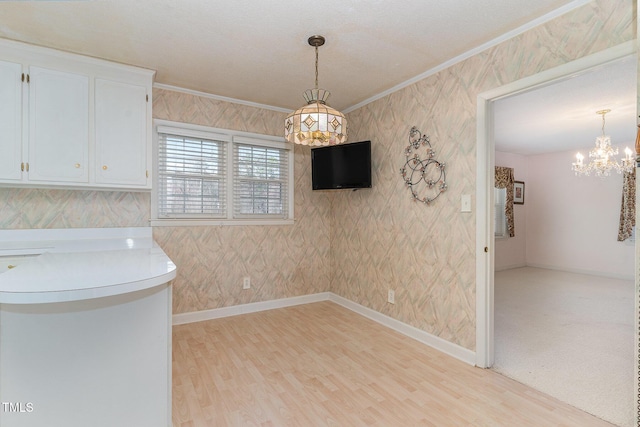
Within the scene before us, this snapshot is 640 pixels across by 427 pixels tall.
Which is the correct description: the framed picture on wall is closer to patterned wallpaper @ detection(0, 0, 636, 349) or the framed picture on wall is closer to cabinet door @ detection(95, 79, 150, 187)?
patterned wallpaper @ detection(0, 0, 636, 349)

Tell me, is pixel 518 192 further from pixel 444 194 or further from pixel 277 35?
pixel 277 35

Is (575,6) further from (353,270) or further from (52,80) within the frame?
(52,80)

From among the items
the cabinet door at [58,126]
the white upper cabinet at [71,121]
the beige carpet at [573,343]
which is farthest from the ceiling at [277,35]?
the beige carpet at [573,343]

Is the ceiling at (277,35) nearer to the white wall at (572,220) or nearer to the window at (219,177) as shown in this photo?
the window at (219,177)

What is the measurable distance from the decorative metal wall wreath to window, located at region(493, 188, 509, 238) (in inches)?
176

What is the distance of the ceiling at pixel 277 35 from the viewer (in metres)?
1.92

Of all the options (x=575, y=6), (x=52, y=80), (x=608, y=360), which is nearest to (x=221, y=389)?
(x=52, y=80)

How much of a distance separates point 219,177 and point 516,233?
6.66 metres

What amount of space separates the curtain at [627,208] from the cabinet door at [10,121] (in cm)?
843

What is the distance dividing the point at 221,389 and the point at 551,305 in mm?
4188

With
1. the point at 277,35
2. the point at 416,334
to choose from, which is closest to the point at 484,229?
the point at 416,334

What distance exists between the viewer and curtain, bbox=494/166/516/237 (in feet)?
20.9

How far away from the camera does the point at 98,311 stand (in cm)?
128

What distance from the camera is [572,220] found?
6.30 metres
